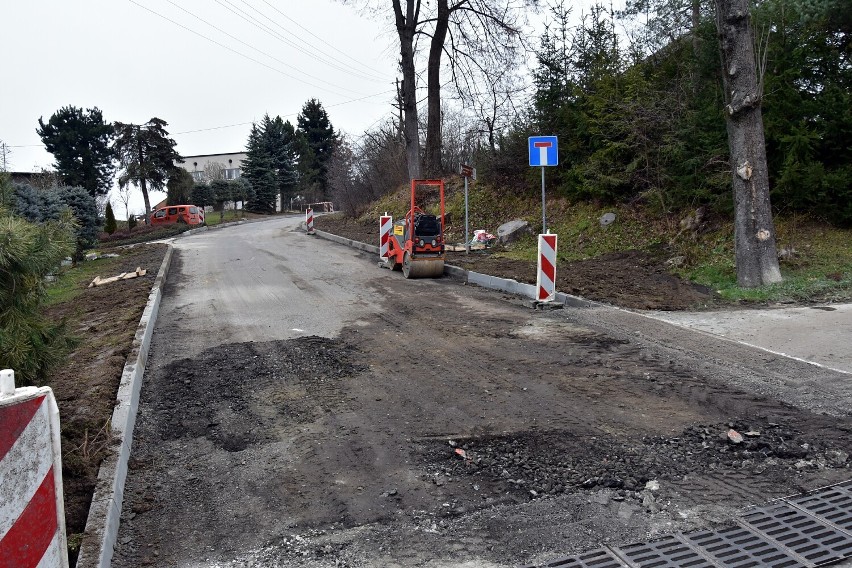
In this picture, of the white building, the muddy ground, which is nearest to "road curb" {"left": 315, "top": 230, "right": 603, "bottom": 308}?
the muddy ground

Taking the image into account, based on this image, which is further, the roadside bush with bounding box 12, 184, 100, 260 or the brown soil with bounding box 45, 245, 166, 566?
the roadside bush with bounding box 12, 184, 100, 260

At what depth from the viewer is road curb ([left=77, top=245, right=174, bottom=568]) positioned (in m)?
3.46

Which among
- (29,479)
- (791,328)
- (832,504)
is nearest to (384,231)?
(791,328)

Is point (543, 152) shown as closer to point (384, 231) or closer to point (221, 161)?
point (384, 231)

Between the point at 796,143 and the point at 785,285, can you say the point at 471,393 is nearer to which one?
the point at 785,285

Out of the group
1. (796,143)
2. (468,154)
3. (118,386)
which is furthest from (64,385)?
(468,154)

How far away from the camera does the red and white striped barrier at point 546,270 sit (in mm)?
10125

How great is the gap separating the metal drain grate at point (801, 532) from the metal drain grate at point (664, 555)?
509 mm

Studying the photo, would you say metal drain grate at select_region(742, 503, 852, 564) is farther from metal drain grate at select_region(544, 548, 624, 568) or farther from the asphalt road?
the asphalt road

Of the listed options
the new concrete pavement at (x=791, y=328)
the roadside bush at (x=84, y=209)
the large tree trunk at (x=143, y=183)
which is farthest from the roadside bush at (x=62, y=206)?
the large tree trunk at (x=143, y=183)

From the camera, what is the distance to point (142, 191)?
1903 inches

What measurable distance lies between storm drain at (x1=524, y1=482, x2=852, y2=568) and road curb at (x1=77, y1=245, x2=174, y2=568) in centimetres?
240

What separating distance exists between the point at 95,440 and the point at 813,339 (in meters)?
7.52

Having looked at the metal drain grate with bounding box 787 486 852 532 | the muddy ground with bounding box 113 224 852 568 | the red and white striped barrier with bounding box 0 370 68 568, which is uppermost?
the red and white striped barrier with bounding box 0 370 68 568
